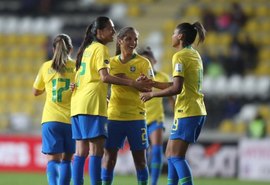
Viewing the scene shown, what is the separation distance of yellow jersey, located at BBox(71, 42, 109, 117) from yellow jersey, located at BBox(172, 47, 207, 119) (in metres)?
0.84

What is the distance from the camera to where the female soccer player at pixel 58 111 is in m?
10.3

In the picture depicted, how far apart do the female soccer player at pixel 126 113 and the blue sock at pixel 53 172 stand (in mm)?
650

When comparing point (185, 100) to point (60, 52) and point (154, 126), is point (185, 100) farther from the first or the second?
point (154, 126)

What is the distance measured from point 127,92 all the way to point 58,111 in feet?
3.14

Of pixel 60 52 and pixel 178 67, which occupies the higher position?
pixel 60 52

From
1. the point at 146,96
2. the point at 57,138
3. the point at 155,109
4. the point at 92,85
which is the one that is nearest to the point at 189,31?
the point at 146,96

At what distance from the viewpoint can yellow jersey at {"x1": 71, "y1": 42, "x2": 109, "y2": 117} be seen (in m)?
9.48

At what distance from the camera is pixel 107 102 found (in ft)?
32.4

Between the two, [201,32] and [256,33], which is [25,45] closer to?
[256,33]

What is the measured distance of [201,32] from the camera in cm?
958

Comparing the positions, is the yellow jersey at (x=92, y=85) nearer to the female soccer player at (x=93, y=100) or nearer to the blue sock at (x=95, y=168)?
the female soccer player at (x=93, y=100)

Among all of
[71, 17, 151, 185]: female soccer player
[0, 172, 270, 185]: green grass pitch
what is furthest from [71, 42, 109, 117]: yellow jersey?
[0, 172, 270, 185]: green grass pitch

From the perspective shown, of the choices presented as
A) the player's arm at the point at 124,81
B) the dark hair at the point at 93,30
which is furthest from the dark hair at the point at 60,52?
the player's arm at the point at 124,81

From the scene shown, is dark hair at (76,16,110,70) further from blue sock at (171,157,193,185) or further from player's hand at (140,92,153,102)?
blue sock at (171,157,193,185)
